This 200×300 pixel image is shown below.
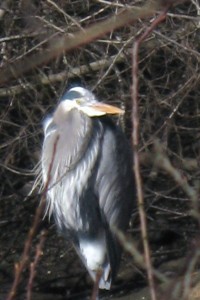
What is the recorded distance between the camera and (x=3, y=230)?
23.3 feet

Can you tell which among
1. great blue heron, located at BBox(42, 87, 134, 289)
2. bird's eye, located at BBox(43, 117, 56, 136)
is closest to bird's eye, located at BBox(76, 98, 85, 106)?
great blue heron, located at BBox(42, 87, 134, 289)

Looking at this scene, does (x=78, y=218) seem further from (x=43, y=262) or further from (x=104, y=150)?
(x=43, y=262)

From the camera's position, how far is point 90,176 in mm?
4969

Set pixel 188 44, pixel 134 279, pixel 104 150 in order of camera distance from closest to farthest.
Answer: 1. pixel 104 150
2. pixel 188 44
3. pixel 134 279

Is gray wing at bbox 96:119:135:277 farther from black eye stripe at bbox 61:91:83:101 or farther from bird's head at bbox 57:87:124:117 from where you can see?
black eye stripe at bbox 61:91:83:101

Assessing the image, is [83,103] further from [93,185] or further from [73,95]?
→ [93,185]

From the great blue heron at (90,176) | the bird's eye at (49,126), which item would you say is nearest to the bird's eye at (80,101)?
the great blue heron at (90,176)

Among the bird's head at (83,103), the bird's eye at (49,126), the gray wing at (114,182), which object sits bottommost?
the gray wing at (114,182)

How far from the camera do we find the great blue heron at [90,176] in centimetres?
496

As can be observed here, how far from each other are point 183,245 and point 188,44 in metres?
1.62

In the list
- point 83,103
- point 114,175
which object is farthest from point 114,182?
point 83,103

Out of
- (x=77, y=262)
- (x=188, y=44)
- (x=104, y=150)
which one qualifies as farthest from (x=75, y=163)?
(x=77, y=262)

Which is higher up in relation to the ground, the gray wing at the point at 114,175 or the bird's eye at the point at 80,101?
the bird's eye at the point at 80,101

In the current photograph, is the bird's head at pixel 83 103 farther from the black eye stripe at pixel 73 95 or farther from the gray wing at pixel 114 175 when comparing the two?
the gray wing at pixel 114 175
